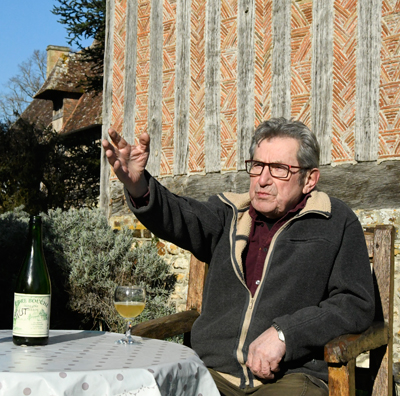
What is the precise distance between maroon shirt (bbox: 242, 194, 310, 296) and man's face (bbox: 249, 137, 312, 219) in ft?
0.15

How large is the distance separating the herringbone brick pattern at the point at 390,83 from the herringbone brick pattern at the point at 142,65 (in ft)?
10.3

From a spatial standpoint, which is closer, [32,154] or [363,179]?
[363,179]

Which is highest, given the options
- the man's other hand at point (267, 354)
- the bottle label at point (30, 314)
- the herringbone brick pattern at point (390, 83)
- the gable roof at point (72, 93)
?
the gable roof at point (72, 93)

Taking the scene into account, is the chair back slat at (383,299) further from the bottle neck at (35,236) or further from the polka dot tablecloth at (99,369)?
the bottle neck at (35,236)

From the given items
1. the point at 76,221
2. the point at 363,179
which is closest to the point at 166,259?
the point at 76,221

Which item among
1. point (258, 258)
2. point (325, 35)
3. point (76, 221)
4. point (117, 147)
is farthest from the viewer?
point (76, 221)

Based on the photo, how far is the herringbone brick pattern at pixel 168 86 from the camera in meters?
7.07

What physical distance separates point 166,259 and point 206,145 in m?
1.51

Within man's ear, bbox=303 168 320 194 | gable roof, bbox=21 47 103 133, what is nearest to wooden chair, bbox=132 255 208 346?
man's ear, bbox=303 168 320 194

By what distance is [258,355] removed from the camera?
2.54m

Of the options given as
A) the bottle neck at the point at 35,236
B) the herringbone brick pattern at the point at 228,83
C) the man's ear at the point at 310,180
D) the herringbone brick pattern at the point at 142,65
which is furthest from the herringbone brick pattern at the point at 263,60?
the bottle neck at the point at 35,236

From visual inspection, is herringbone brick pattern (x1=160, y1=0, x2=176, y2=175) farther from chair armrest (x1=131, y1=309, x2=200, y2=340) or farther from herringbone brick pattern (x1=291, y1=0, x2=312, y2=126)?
chair armrest (x1=131, y1=309, x2=200, y2=340)

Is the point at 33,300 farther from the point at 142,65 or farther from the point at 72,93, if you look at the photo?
the point at 72,93

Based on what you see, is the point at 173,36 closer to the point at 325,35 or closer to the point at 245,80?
the point at 245,80
